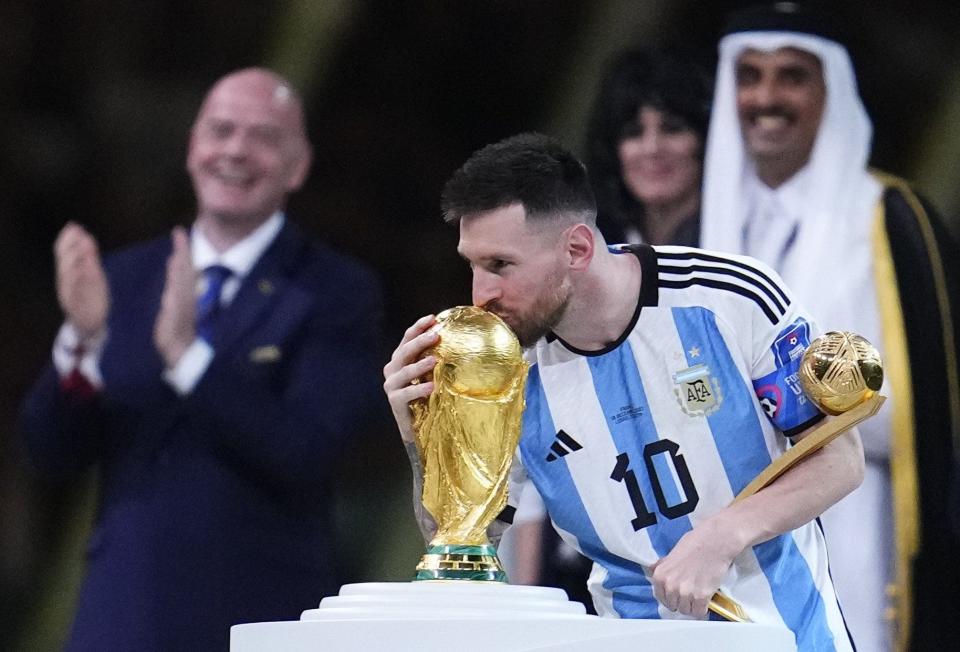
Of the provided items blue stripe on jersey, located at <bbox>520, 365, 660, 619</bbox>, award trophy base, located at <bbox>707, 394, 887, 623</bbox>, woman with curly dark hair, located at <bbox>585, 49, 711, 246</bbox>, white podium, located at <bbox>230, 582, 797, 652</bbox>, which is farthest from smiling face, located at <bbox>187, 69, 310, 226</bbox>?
white podium, located at <bbox>230, 582, 797, 652</bbox>

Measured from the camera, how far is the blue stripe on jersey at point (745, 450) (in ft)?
8.95

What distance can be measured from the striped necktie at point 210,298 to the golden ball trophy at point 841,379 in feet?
6.81

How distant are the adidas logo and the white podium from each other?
49cm

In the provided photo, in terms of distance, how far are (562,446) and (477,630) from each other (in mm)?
627

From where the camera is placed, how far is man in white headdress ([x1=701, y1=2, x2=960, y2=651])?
160 inches

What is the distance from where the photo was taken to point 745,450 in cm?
273

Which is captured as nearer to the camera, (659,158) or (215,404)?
(215,404)

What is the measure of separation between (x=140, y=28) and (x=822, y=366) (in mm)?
3196

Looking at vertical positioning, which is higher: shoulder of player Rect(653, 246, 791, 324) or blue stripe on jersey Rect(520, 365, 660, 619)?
shoulder of player Rect(653, 246, 791, 324)

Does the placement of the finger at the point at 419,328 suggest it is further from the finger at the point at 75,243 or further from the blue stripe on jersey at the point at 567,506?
the finger at the point at 75,243

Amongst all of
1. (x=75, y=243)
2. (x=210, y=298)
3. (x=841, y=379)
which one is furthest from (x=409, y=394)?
(x=75, y=243)

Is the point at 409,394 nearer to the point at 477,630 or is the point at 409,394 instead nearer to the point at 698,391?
the point at 477,630

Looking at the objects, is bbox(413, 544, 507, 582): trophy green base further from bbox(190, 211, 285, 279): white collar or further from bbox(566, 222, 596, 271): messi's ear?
bbox(190, 211, 285, 279): white collar

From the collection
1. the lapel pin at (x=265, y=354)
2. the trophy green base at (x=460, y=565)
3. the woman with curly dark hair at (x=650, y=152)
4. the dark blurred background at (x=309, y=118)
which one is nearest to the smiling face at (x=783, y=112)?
the woman with curly dark hair at (x=650, y=152)
